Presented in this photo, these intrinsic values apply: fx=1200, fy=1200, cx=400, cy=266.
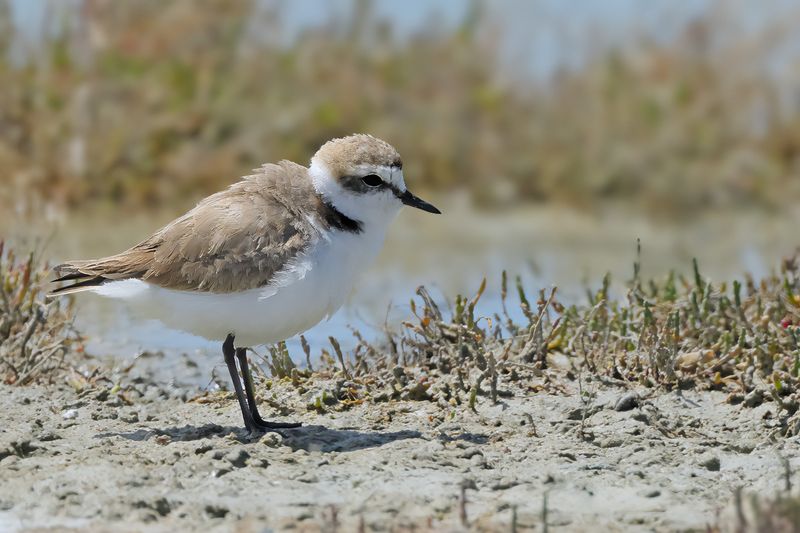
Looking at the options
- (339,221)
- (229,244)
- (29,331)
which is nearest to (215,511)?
(229,244)

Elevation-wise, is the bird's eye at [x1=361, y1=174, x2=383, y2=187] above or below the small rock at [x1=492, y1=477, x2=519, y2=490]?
above

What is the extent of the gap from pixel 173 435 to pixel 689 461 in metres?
2.23

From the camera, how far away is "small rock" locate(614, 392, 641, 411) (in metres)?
5.49

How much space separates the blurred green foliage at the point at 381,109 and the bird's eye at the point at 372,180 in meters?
7.67

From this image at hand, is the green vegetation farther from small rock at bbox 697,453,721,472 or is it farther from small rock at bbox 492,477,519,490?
small rock at bbox 697,453,721,472

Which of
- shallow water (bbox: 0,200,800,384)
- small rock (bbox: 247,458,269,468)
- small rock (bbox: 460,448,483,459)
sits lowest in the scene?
small rock (bbox: 247,458,269,468)

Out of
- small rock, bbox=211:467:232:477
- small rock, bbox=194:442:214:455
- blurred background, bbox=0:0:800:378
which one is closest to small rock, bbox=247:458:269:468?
small rock, bbox=211:467:232:477

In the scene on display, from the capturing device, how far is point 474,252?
11.9m

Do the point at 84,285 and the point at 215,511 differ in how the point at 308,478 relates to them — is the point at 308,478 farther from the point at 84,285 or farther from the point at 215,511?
the point at 84,285

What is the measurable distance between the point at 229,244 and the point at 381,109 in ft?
30.5

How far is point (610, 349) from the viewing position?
20.2 ft

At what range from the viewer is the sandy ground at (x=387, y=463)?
420 centimetres

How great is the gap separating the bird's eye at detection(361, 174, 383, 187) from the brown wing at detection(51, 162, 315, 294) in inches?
9.8

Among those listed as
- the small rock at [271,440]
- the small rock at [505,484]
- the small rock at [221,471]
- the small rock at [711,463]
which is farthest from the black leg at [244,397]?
the small rock at [711,463]
